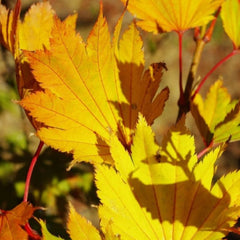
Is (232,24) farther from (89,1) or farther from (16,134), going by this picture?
(89,1)

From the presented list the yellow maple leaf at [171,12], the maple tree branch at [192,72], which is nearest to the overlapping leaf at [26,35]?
the yellow maple leaf at [171,12]

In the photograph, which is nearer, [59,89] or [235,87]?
[59,89]

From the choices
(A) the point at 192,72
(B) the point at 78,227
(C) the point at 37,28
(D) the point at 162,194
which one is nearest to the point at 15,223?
(B) the point at 78,227

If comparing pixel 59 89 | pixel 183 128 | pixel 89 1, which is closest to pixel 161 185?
pixel 183 128

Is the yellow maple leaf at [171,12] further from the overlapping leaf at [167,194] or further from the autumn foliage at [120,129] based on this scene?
the overlapping leaf at [167,194]

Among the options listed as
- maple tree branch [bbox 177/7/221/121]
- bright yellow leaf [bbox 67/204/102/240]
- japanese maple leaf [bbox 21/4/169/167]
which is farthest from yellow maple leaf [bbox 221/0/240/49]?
bright yellow leaf [bbox 67/204/102/240]

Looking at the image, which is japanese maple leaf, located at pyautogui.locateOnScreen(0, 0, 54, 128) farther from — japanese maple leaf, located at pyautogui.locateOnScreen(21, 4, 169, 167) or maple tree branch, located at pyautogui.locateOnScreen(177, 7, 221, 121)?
maple tree branch, located at pyautogui.locateOnScreen(177, 7, 221, 121)
